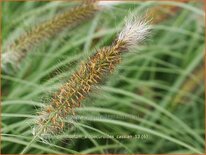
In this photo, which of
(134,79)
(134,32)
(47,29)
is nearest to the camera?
(134,32)

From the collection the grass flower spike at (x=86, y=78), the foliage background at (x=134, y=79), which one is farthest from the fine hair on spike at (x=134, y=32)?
the foliage background at (x=134, y=79)

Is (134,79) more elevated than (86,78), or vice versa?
(134,79)

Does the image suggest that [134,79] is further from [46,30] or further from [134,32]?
[134,32]

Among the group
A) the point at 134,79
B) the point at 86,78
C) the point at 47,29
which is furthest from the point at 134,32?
the point at 134,79

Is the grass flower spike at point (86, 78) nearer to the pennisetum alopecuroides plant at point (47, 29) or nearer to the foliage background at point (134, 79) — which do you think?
the pennisetum alopecuroides plant at point (47, 29)

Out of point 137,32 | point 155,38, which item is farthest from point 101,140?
point 137,32

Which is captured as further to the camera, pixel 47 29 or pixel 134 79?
pixel 134 79

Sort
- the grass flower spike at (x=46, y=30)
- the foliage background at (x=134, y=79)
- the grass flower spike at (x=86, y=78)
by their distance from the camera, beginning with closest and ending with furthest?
1. the grass flower spike at (x=86, y=78)
2. the grass flower spike at (x=46, y=30)
3. the foliage background at (x=134, y=79)
